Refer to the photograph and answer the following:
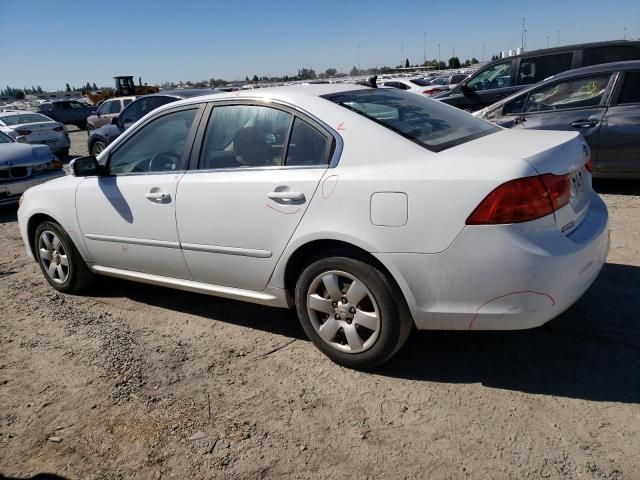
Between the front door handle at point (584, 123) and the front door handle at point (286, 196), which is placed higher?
the front door handle at point (286, 196)

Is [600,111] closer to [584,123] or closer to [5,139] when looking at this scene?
[584,123]

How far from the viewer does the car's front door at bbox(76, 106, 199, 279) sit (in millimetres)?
3564

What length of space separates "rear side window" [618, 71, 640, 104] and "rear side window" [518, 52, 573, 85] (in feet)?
9.37

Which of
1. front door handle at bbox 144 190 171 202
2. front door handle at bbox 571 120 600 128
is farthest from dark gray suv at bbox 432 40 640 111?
front door handle at bbox 144 190 171 202

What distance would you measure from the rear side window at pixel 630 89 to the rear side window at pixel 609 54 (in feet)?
8.44

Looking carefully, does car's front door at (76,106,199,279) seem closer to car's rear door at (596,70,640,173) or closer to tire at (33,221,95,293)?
tire at (33,221,95,293)

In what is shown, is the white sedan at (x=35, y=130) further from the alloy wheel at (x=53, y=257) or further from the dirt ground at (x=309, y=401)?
the dirt ground at (x=309, y=401)

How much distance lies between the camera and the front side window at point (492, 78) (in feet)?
30.3

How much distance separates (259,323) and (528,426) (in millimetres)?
1939

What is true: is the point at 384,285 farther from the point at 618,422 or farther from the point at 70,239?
the point at 70,239

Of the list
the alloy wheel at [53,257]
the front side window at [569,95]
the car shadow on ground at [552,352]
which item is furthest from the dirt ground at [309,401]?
the front side window at [569,95]

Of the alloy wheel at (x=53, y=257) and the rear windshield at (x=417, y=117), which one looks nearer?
the rear windshield at (x=417, y=117)

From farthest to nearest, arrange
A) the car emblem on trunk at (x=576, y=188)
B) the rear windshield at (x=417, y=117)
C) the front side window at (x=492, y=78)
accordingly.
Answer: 1. the front side window at (x=492, y=78)
2. the rear windshield at (x=417, y=117)
3. the car emblem on trunk at (x=576, y=188)

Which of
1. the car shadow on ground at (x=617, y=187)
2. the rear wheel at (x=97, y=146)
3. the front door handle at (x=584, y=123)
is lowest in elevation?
the car shadow on ground at (x=617, y=187)
